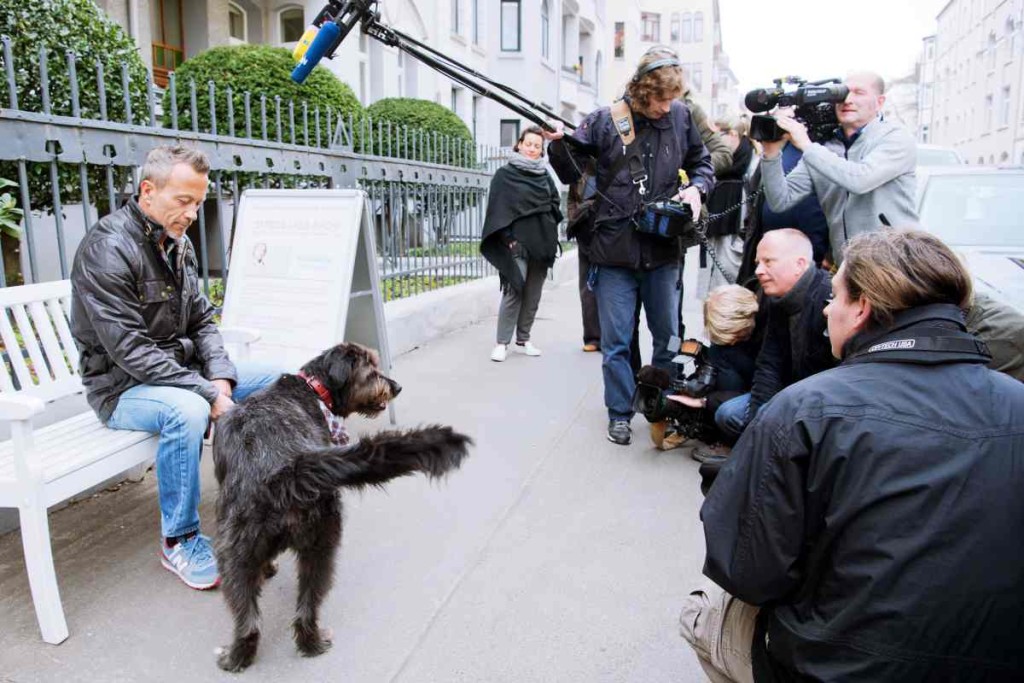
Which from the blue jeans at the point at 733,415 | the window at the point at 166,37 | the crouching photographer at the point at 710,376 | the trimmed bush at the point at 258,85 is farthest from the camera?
the window at the point at 166,37

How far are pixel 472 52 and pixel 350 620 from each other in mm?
22932

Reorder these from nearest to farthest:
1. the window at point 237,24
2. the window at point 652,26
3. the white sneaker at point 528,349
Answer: the white sneaker at point 528,349 → the window at point 237,24 → the window at point 652,26

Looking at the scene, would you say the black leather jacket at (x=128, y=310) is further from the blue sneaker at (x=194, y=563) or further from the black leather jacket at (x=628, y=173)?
the black leather jacket at (x=628, y=173)

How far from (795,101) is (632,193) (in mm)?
1038

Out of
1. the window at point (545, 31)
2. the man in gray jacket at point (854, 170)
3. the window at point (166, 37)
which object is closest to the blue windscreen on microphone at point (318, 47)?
the man in gray jacket at point (854, 170)

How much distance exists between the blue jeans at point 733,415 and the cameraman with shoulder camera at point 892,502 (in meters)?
2.46

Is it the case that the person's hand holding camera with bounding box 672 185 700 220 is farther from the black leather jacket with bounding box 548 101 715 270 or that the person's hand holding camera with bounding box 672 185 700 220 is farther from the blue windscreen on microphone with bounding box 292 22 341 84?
the blue windscreen on microphone with bounding box 292 22 341 84

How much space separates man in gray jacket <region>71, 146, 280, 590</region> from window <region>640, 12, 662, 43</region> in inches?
2655

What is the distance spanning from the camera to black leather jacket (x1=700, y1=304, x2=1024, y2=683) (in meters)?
1.60

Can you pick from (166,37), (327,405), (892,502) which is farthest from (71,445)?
(166,37)

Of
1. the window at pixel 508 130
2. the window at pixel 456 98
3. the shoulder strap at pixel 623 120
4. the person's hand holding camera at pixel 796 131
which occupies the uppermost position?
the window at pixel 456 98

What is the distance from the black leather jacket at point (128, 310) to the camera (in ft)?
10.4

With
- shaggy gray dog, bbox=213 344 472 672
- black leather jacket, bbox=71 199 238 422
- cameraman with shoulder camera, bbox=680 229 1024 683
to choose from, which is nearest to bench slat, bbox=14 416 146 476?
black leather jacket, bbox=71 199 238 422

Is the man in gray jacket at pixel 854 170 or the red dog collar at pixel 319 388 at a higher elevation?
the man in gray jacket at pixel 854 170
